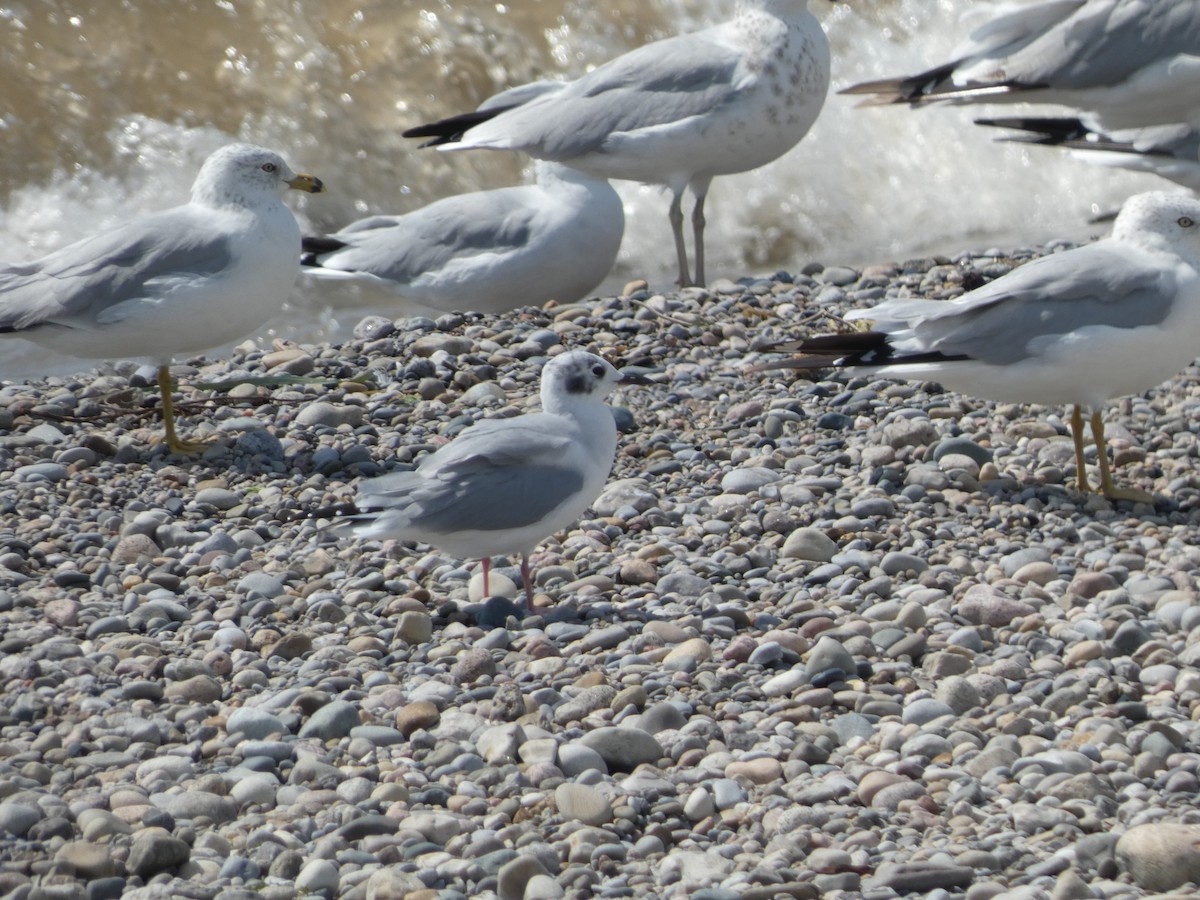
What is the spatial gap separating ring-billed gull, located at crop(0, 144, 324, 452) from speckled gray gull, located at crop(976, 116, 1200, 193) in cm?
349

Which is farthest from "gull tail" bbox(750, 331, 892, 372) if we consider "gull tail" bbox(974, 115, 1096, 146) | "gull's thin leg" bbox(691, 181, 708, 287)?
"gull tail" bbox(974, 115, 1096, 146)

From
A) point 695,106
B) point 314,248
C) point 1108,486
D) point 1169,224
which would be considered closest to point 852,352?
point 1108,486

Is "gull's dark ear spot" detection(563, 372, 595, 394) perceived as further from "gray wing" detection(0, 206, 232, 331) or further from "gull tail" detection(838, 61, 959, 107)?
"gull tail" detection(838, 61, 959, 107)

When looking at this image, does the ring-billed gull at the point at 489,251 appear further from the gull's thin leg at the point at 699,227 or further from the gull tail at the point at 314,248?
the gull's thin leg at the point at 699,227

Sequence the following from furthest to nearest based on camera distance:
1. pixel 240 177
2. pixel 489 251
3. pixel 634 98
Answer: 1. pixel 634 98
2. pixel 489 251
3. pixel 240 177

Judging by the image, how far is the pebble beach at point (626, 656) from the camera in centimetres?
317

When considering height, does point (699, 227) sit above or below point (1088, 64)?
below

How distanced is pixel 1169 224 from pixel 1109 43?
2.91m

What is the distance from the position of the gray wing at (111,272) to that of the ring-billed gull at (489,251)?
1.55 m

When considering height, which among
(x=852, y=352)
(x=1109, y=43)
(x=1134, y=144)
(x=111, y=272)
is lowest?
(x=852, y=352)

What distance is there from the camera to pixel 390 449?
18.1 feet

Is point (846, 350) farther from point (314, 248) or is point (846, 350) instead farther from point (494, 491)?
point (314, 248)

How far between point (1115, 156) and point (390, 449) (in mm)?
3844

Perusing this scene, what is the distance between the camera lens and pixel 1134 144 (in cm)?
763
